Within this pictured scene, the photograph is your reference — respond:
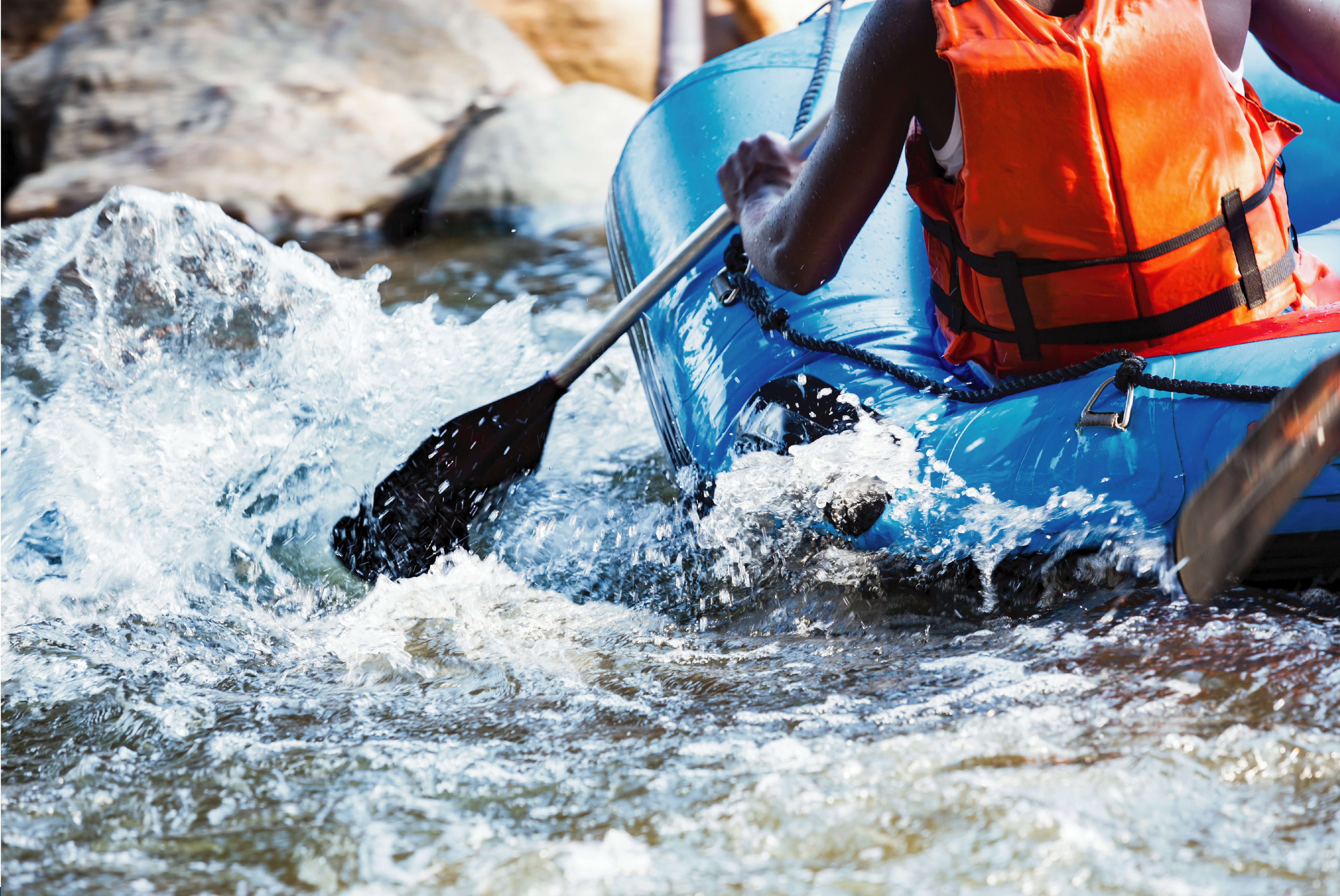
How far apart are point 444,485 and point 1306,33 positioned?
5.56ft

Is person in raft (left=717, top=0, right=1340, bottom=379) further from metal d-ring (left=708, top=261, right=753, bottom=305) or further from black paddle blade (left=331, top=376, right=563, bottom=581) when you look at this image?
black paddle blade (left=331, top=376, right=563, bottom=581)

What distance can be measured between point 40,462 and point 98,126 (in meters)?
3.59

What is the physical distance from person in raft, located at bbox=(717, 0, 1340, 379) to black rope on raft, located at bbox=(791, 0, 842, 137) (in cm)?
71

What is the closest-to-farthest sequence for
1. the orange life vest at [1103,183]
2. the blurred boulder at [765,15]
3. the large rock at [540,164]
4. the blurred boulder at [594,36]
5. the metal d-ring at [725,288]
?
the orange life vest at [1103,183]
the metal d-ring at [725,288]
the large rock at [540,164]
the blurred boulder at [594,36]
the blurred boulder at [765,15]

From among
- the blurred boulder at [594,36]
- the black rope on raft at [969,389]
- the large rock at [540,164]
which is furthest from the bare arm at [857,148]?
the blurred boulder at [594,36]

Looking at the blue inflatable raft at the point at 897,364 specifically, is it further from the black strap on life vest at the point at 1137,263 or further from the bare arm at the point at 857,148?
the bare arm at the point at 857,148

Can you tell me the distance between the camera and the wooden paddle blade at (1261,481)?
1.17 meters

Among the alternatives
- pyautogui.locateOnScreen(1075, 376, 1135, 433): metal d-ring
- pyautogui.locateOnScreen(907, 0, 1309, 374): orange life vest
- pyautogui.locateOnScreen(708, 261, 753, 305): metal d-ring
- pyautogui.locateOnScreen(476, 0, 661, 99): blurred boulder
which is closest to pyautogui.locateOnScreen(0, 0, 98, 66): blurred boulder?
pyautogui.locateOnScreen(476, 0, 661, 99): blurred boulder

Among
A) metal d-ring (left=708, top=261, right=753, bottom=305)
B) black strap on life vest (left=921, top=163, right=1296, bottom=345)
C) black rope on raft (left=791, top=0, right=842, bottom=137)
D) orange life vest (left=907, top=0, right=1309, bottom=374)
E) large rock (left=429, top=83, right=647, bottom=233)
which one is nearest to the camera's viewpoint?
orange life vest (left=907, top=0, right=1309, bottom=374)

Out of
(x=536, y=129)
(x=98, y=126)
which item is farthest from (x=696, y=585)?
(x=98, y=126)

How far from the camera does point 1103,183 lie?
1.50 metres

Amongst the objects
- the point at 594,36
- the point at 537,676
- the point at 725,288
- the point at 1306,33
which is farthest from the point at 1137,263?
the point at 594,36

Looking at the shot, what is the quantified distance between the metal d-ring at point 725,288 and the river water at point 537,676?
17.2 inches

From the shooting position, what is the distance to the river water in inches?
44.6
